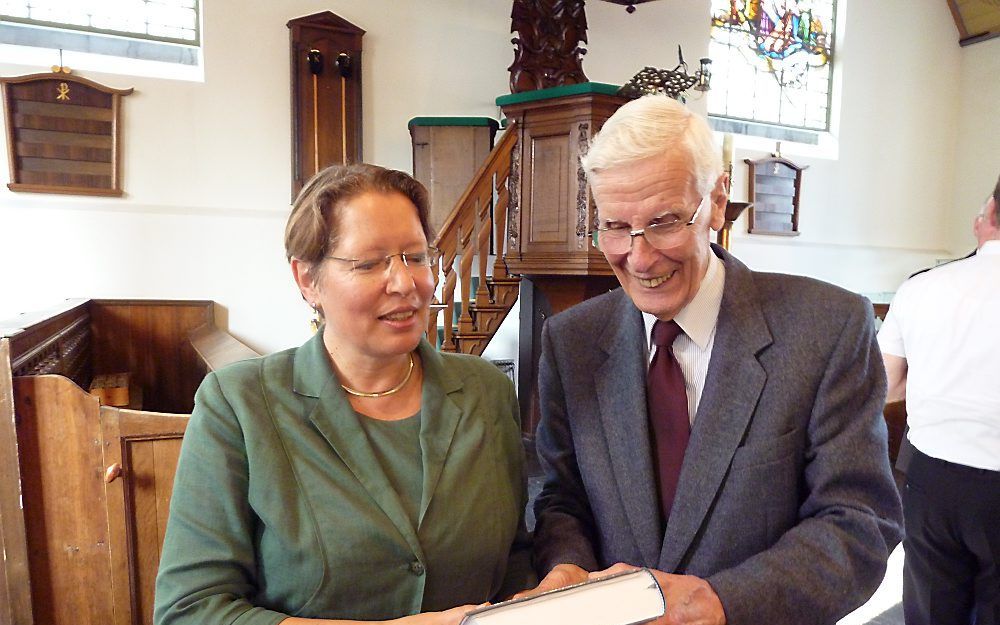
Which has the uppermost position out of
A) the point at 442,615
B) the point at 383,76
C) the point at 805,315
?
the point at 383,76

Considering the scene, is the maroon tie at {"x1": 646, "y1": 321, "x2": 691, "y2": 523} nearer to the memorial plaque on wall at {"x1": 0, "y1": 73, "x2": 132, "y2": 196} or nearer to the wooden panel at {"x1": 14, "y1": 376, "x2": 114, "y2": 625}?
the wooden panel at {"x1": 14, "y1": 376, "x2": 114, "y2": 625}

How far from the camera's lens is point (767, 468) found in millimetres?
1149

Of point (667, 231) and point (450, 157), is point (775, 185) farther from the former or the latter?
point (667, 231)

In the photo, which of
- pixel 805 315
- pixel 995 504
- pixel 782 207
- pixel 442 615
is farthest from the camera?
pixel 782 207

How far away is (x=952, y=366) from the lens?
2.01 metres

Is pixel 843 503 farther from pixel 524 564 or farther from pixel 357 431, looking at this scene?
pixel 357 431

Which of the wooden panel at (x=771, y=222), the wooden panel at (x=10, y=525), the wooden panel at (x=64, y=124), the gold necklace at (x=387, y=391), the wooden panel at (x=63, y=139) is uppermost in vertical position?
the wooden panel at (x=64, y=124)

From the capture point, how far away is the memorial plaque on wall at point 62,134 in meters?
5.00

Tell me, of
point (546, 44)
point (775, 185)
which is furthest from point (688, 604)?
point (775, 185)

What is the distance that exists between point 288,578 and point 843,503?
905 mm

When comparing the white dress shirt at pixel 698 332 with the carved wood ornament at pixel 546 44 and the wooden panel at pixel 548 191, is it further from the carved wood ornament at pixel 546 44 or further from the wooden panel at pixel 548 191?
the carved wood ornament at pixel 546 44

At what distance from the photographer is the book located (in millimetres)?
838

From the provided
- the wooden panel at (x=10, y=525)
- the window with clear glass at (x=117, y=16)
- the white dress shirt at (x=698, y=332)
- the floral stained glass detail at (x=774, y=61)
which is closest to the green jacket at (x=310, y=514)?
the white dress shirt at (x=698, y=332)

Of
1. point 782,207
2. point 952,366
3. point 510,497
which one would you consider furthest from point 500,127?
point 510,497
